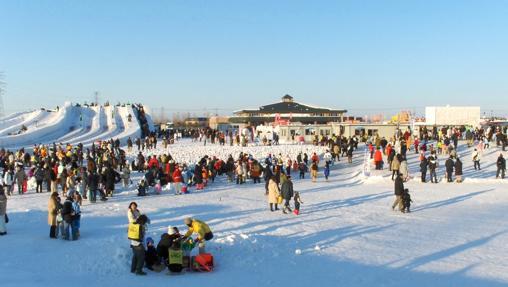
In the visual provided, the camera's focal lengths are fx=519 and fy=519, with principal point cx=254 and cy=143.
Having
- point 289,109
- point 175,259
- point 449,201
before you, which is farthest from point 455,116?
point 289,109

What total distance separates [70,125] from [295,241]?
139 feet

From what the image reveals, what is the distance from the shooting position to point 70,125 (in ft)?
165

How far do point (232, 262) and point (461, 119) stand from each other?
41.3 metres

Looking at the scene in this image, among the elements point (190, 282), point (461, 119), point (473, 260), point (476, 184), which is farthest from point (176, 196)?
point (461, 119)

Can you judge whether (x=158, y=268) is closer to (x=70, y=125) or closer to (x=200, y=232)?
(x=200, y=232)

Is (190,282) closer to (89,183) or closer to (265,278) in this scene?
(265,278)

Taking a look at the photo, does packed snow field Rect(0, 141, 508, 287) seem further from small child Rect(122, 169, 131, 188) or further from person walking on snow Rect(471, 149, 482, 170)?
person walking on snow Rect(471, 149, 482, 170)

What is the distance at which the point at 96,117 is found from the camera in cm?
5428

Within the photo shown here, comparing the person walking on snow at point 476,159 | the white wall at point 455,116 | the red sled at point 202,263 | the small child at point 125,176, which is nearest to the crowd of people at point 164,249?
the red sled at point 202,263

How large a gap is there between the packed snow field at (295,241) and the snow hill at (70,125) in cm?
2455

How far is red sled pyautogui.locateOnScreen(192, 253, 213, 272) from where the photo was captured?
10188 millimetres

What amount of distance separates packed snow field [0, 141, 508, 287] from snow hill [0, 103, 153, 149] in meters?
24.5

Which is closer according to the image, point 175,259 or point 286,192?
point 175,259

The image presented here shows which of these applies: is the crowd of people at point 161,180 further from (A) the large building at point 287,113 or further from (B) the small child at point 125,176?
(A) the large building at point 287,113
